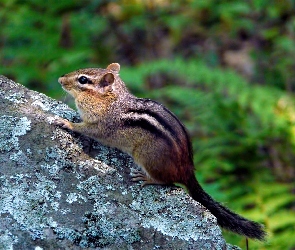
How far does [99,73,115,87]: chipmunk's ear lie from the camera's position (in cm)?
371

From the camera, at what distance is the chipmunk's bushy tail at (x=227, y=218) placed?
10.8 ft

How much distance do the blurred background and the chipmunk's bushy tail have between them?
23 cm

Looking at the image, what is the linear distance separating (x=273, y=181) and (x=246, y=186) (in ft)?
1.49

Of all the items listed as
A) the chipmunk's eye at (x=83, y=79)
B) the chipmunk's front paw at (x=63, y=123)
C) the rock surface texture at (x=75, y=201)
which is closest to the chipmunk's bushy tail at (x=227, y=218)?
the rock surface texture at (x=75, y=201)

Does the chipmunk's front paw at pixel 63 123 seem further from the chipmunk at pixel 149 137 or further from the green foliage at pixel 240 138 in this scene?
the green foliage at pixel 240 138

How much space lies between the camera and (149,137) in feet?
11.1

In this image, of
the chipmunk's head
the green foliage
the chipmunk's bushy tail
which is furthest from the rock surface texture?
the green foliage

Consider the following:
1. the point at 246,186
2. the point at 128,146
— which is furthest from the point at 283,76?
the point at 128,146

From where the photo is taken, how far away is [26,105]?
11.1 ft

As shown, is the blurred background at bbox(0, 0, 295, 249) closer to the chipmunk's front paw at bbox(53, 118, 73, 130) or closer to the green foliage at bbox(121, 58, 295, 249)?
the green foliage at bbox(121, 58, 295, 249)

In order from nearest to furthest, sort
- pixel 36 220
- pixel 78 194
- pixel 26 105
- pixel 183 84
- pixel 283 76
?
pixel 36 220
pixel 78 194
pixel 26 105
pixel 283 76
pixel 183 84

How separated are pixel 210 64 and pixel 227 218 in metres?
5.45

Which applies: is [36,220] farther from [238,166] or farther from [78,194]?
[238,166]

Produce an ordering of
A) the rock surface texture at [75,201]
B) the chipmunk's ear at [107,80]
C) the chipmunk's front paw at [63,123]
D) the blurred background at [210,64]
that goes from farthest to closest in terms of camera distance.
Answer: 1. the blurred background at [210,64]
2. the chipmunk's ear at [107,80]
3. the chipmunk's front paw at [63,123]
4. the rock surface texture at [75,201]
